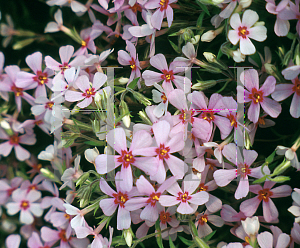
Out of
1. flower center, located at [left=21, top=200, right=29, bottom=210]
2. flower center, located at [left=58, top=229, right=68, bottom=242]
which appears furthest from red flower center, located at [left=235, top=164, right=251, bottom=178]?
flower center, located at [left=21, top=200, right=29, bottom=210]

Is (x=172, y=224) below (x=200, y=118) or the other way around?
below

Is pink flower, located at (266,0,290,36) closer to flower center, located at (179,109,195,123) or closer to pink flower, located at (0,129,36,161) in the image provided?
flower center, located at (179,109,195,123)

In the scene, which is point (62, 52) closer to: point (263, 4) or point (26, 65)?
point (26, 65)

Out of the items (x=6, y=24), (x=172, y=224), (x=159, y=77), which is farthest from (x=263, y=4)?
(x=6, y=24)

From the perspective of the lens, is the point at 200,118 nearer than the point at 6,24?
Yes

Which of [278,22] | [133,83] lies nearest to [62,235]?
[133,83]

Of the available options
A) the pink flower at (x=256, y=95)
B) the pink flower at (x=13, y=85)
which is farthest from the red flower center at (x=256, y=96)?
the pink flower at (x=13, y=85)
